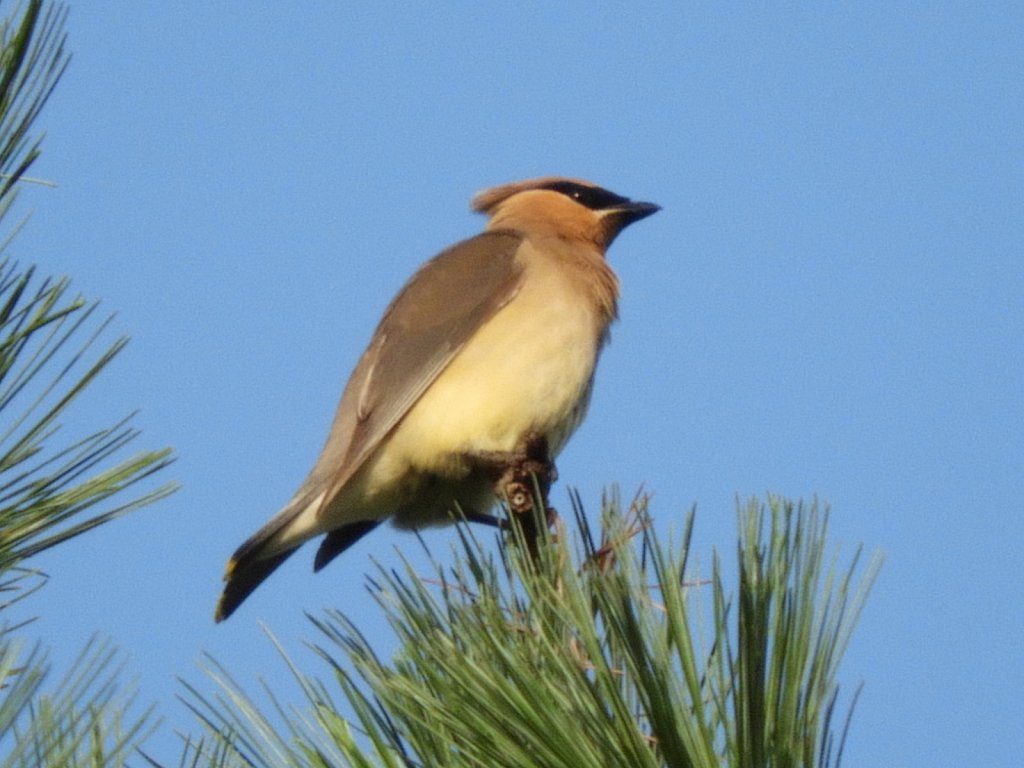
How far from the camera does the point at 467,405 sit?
427 centimetres

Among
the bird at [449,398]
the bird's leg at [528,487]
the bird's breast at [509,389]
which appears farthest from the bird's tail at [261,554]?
the bird's leg at [528,487]

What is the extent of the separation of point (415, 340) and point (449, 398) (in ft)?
1.03

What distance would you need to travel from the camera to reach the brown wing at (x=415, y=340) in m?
4.33

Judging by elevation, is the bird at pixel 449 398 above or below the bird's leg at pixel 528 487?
above

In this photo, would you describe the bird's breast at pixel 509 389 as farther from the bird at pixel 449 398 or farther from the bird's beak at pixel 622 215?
the bird's beak at pixel 622 215

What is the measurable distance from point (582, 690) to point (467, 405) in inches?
93.2

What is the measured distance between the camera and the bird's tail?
4004mm

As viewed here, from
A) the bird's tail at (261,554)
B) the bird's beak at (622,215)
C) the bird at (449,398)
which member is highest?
the bird's beak at (622,215)

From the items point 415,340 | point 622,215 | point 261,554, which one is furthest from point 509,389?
point 622,215

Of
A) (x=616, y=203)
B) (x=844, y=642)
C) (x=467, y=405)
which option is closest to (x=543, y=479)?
(x=467, y=405)

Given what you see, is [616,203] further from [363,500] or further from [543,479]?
[543,479]

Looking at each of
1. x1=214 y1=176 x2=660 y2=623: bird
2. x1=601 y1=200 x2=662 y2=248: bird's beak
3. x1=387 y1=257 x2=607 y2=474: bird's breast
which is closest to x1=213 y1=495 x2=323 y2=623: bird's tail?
x1=214 y1=176 x2=660 y2=623: bird

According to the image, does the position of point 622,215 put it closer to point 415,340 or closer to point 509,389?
point 415,340

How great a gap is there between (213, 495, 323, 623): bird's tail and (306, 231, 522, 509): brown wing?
0.09 metres
